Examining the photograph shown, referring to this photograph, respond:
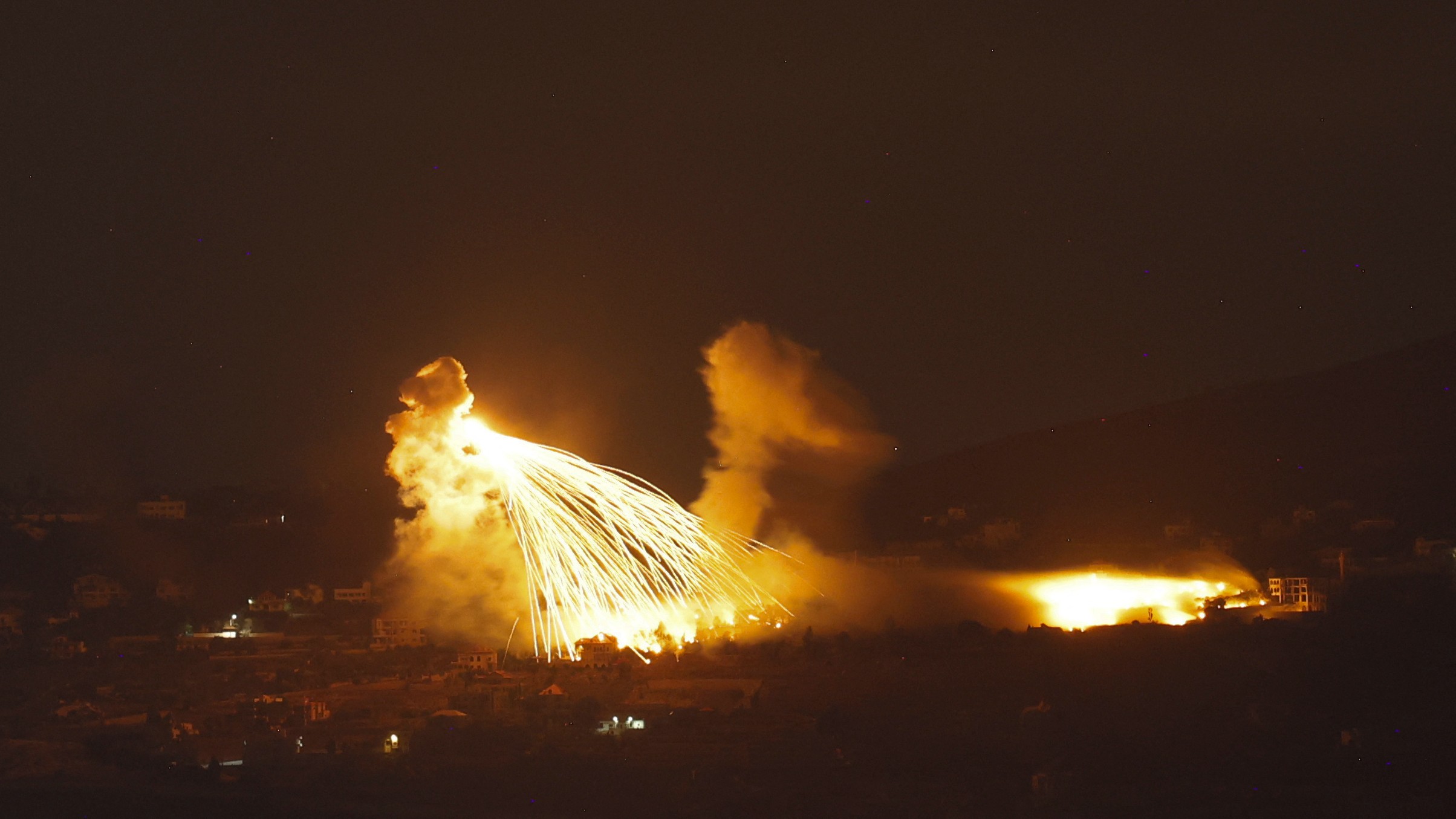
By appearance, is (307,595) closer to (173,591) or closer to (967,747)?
(173,591)

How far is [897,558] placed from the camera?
32000mm

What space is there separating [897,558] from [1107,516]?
6.10 meters

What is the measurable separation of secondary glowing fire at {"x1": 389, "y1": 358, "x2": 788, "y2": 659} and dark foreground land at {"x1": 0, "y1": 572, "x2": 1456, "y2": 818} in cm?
142

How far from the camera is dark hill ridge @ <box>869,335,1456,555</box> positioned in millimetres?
34625

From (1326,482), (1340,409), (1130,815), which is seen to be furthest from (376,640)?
(1340,409)

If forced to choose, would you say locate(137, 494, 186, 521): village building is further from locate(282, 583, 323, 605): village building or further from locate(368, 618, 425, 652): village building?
locate(368, 618, 425, 652): village building

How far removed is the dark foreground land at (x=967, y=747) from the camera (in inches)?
807

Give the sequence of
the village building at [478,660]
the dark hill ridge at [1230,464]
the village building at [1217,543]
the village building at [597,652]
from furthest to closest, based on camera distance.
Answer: the dark hill ridge at [1230,464], the village building at [1217,543], the village building at [478,660], the village building at [597,652]

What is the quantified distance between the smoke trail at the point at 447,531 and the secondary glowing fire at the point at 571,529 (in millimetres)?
28

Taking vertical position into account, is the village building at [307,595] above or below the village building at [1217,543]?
below

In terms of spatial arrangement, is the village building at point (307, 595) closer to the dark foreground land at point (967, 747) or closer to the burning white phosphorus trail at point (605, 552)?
the burning white phosphorus trail at point (605, 552)

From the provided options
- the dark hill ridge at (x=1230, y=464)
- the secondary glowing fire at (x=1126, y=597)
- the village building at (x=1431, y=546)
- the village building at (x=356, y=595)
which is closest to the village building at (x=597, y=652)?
the secondary glowing fire at (x=1126, y=597)

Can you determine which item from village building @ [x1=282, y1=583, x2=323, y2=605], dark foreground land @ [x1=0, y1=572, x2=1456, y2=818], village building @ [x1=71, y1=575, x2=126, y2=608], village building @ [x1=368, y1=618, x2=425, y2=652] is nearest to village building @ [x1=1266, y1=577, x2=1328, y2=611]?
dark foreground land @ [x1=0, y1=572, x2=1456, y2=818]

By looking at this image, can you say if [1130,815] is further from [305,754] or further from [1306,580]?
[305,754]
